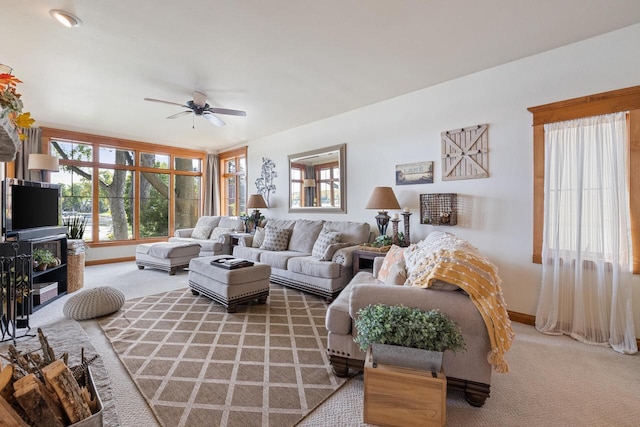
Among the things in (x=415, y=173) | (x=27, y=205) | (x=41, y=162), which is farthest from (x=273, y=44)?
(x=41, y=162)

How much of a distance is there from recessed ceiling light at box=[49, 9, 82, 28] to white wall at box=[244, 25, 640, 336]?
11.2 ft

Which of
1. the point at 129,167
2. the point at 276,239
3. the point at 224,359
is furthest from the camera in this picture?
the point at 129,167

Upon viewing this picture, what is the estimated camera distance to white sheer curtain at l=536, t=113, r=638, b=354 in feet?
8.04

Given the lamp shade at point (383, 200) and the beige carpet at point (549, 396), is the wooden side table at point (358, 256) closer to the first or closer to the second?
the lamp shade at point (383, 200)

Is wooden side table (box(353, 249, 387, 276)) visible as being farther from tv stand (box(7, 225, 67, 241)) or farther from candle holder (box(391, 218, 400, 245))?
tv stand (box(7, 225, 67, 241))

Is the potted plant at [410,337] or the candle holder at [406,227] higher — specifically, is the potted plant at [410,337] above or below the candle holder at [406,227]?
below

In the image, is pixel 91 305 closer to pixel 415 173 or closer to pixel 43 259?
pixel 43 259

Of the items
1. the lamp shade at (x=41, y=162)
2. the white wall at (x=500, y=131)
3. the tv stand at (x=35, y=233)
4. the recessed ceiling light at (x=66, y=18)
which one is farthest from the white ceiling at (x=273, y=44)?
the tv stand at (x=35, y=233)

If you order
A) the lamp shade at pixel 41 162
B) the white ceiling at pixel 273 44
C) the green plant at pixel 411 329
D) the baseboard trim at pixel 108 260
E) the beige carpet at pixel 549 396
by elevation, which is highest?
the white ceiling at pixel 273 44

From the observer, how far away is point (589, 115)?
2625mm

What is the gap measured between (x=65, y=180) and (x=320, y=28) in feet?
19.7

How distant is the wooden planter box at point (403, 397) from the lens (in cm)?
147

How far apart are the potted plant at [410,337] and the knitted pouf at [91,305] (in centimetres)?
292

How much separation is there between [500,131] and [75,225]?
6831 millimetres
